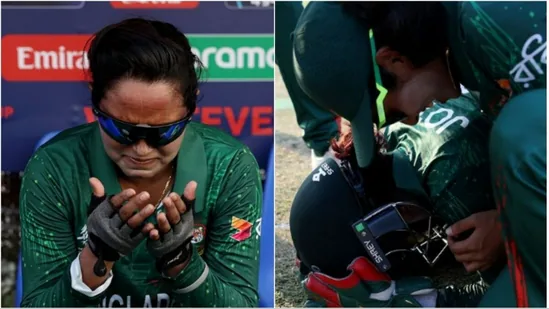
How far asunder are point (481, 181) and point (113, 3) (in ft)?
3.48

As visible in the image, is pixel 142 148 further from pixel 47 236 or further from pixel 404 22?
pixel 404 22

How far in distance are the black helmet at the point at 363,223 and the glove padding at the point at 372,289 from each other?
0.13ft

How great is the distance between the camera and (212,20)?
6.96ft

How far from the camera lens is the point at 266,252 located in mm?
2213

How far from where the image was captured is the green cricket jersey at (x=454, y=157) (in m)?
2.23

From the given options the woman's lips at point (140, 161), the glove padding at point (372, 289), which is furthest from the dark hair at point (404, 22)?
the glove padding at point (372, 289)

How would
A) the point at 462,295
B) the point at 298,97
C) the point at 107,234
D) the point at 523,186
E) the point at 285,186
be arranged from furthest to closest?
the point at 285,186 → the point at 298,97 → the point at 462,295 → the point at 107,234 → the point at 523,186

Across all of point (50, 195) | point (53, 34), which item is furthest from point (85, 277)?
point (53, 34)

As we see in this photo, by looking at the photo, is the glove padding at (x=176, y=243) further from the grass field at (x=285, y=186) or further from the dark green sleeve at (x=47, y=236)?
the grass field at (x=285, y=186)

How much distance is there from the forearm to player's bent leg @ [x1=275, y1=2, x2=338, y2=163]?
59 cm

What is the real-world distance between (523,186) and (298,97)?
876 mm

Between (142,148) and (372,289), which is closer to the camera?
(142,148)

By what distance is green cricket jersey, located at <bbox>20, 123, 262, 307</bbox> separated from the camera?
6.78 ft

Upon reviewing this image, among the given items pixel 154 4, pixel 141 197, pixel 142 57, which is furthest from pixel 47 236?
pixel 154 4
